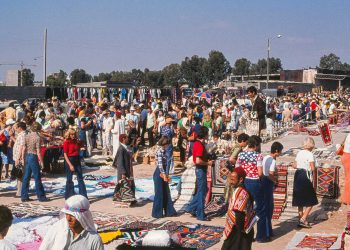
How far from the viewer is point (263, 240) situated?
28.9ft

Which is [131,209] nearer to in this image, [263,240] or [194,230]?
[194,230]

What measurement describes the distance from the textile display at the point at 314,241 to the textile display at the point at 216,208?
68.4 inches

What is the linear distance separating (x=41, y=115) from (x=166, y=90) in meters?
20.4

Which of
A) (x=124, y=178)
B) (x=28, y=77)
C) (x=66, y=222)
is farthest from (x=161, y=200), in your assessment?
(x=28, y=77)

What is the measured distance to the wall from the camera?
102ft

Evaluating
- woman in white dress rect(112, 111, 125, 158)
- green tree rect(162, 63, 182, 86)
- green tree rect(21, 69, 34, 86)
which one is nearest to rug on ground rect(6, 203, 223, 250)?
woman in white dress rect(112, 111, 125, 158)

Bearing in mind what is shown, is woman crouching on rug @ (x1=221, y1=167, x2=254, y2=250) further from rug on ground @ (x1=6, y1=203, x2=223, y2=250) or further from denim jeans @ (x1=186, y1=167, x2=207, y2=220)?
denim jeans @ (x1=186, y1=167, x2=207, y2=220)

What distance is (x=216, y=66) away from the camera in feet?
300

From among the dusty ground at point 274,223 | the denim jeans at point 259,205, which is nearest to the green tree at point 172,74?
the dusty ground at point 274,223

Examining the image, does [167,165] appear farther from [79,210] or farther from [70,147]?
[79,210]

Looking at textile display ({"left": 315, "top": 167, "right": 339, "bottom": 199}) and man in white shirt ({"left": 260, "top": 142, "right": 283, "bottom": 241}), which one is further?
textile display ({"left": 315, "top": 167, "right": 339, "bottom": 199})

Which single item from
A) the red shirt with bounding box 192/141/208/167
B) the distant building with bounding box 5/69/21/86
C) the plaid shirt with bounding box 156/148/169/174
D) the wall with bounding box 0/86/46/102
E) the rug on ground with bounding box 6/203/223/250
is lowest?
the rug on ground with bounding box 6/203/223/250

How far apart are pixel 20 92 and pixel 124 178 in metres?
22.6

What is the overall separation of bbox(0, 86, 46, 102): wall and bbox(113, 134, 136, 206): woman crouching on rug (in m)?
20.9
